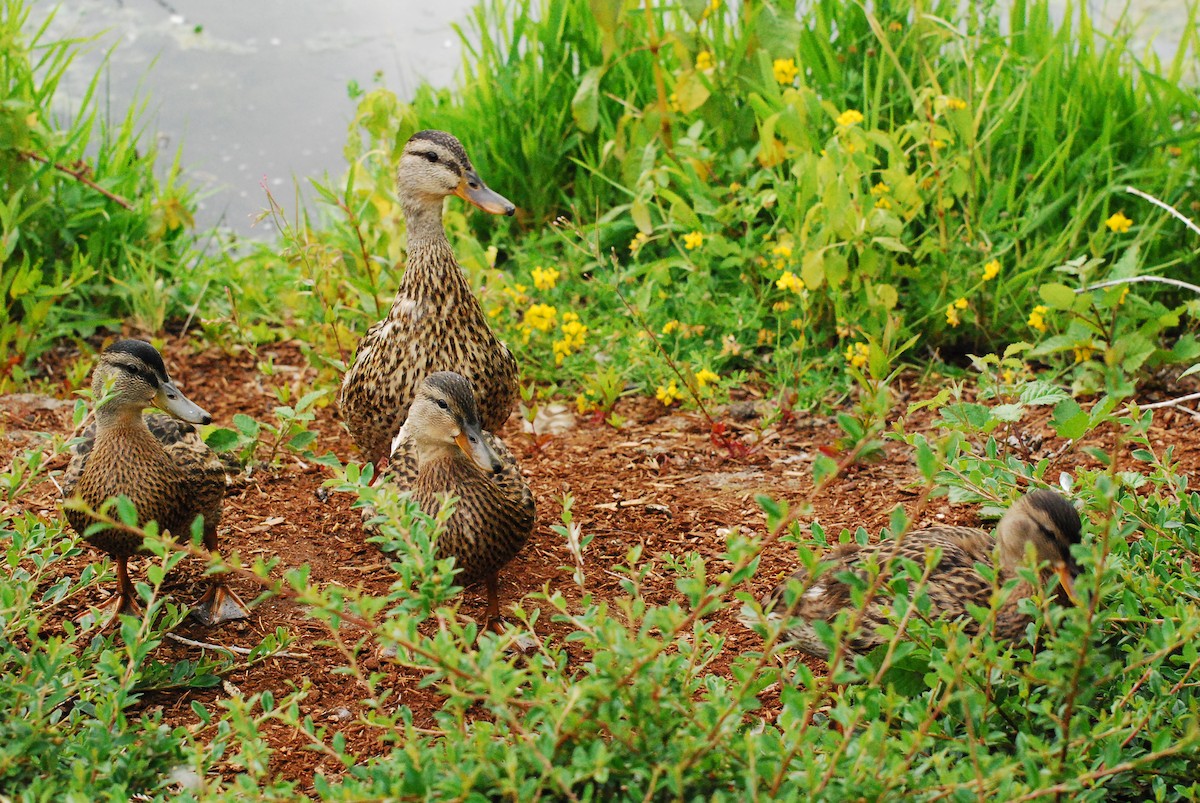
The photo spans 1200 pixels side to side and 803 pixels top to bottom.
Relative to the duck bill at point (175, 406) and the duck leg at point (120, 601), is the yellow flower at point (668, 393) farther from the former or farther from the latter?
the duck leg at point (120, 601)

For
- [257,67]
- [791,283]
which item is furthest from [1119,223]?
[257,67]

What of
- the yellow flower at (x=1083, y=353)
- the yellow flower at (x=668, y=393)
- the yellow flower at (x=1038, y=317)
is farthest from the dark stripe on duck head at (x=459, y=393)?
the yellow flower at (x=1083, y=353)

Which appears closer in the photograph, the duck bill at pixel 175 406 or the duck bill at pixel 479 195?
the duck bill at pixel 175 406

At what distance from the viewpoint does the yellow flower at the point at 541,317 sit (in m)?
4.70

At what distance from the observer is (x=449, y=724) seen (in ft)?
7.41

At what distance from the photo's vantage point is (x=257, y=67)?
284 inches

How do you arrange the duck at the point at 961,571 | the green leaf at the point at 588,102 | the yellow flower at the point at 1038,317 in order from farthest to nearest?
the green leaf at the point at 588,102
the yellow flower at the point at 1038,317
the duck at the point at 961,571

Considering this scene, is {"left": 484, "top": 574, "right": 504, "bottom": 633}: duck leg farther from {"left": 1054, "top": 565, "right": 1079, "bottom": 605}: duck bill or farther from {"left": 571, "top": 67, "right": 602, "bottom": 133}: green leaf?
{"left": 571, "top": 67, "right": 602, "bottom": 133}: green leaf

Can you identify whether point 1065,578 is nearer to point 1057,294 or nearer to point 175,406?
point 1057,294

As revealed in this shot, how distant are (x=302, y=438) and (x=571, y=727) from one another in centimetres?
214

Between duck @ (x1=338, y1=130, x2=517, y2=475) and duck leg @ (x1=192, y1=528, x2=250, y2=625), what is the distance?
28.1 inches

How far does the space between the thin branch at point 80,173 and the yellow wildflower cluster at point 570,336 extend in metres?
1.94

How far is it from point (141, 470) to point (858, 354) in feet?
7.65

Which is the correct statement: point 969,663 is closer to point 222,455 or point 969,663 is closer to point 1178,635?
point 1178,635
